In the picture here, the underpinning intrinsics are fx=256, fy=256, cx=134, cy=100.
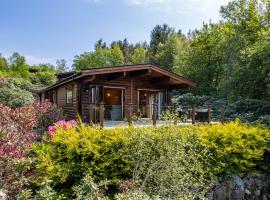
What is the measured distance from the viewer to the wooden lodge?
13109 millimetres

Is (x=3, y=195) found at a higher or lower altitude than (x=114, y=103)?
lower

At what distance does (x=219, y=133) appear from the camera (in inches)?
295

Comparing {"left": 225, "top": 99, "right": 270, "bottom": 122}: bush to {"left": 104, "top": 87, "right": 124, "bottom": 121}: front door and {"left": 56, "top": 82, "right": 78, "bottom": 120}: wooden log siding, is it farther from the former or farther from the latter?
{"left": 56, "top": 82, "right": 78, "bottom": 120}: wooden log siding

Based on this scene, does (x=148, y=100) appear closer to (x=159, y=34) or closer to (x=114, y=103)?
(x=114, y=103)

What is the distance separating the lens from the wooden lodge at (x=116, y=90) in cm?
1311

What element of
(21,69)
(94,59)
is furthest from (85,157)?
(94,59)

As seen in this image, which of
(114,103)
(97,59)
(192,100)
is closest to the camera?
(114,103)

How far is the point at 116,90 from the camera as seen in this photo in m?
15.3

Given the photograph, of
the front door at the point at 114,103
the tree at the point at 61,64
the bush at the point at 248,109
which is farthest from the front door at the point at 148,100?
the tree at the point at 61,64

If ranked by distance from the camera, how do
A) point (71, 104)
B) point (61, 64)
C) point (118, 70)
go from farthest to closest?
1. point (61, 64)
2. point (71, 104)
3. point (118, 70)

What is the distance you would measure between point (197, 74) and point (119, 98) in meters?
15.6

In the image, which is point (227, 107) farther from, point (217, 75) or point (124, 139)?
point (124, 139)

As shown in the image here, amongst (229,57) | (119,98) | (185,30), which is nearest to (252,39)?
(229,57)

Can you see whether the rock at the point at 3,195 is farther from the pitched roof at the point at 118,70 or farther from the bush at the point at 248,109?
the bush at the point at 248,109
